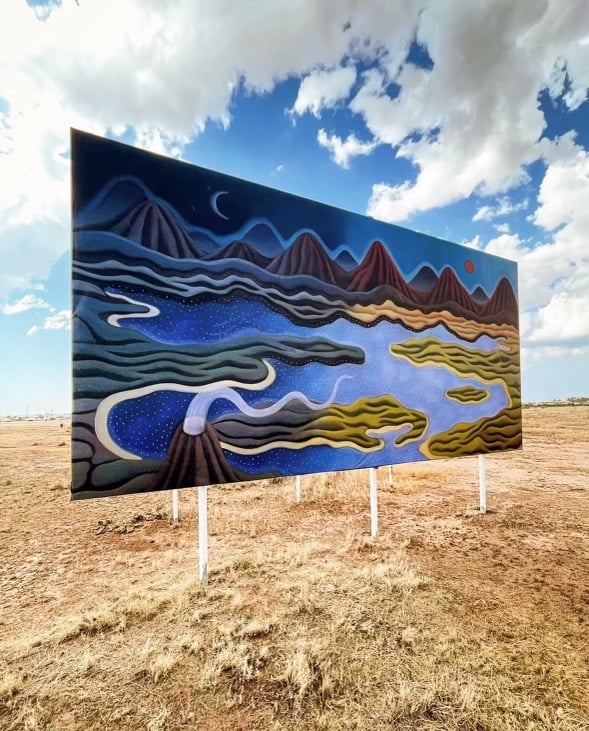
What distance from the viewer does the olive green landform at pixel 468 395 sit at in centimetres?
682

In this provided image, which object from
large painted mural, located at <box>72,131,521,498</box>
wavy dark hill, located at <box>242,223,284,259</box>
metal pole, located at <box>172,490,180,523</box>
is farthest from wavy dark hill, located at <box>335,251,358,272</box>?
metal pole, located at <box>172,490,180,523</box>

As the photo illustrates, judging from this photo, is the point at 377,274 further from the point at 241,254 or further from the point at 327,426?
the point at 327,426

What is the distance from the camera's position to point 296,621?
11.7ft

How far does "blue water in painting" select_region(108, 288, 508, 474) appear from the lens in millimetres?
3918

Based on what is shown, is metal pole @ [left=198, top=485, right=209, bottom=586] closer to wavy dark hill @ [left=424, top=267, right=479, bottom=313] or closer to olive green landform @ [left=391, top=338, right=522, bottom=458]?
olive green landform @ [left=391, top=338, right=522, bottom=458]

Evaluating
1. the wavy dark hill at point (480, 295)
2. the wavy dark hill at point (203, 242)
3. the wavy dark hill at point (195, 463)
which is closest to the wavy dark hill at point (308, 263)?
the wavy dark hill at point (203, 242)

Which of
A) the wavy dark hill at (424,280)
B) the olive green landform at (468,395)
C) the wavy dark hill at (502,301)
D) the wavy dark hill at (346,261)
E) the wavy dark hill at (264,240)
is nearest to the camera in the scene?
the wavy dark hill at (264,240)

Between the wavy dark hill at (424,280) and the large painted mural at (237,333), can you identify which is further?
the wavy dark hill at (424,280)

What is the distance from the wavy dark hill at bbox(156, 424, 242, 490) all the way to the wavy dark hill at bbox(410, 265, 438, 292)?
4253mm

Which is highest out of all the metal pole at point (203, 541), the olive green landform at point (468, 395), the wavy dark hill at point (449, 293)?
the wavy dark hill at point (449, 293)

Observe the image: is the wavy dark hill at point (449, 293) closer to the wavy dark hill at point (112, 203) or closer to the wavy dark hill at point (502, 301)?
the wavy dark hill at point (502, 301)

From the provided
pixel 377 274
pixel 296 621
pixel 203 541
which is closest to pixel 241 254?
pixel 377 274

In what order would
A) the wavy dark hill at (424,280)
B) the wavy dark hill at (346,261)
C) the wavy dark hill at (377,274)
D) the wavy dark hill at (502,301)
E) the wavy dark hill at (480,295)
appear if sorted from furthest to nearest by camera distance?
1. the wavy dark hill at (502,301)
2. the wavy dark hill at (480,295)
3. the wavy dark hill at (424,280)
4. the wavy dark hill at (377,274)
5. the wavy dark hill at (346,261)

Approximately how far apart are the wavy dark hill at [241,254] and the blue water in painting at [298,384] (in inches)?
20.7
